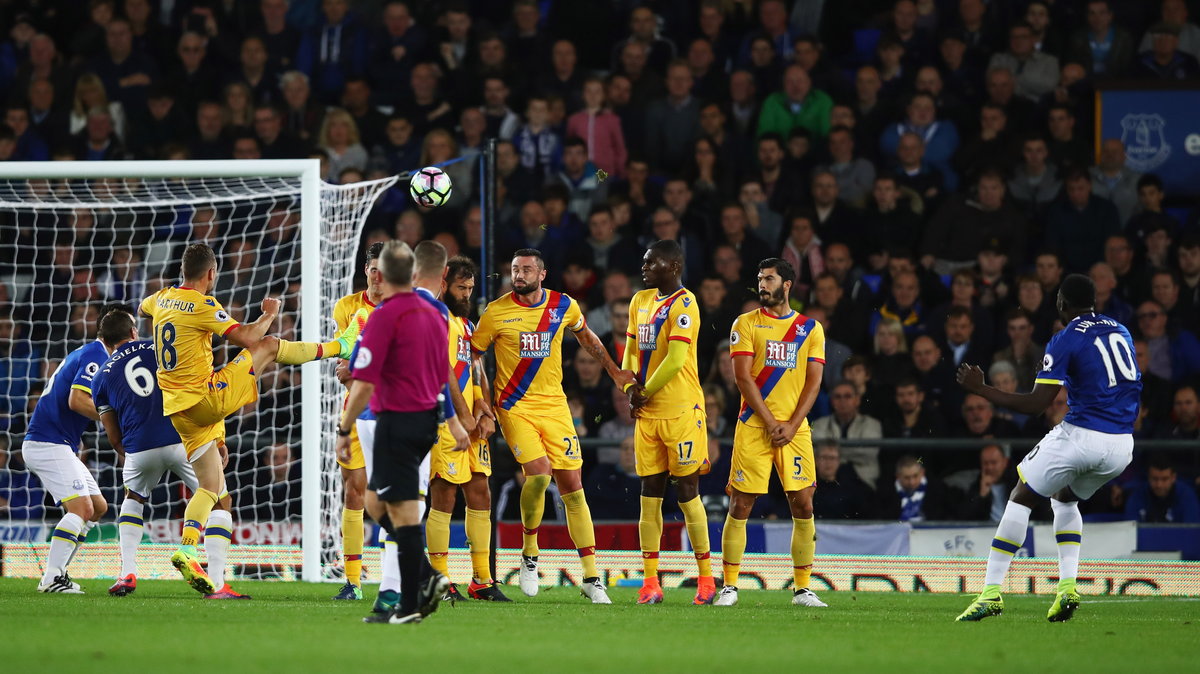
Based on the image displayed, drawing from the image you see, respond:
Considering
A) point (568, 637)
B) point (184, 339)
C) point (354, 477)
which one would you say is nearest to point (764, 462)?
point (354, 477)

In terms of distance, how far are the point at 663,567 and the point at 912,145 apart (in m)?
5.39

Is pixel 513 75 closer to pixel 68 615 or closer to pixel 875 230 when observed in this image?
pixel 875 230

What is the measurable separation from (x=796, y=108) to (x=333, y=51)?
212 inches

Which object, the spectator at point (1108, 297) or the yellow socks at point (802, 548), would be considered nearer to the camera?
the yellow socks at point (802, 548)

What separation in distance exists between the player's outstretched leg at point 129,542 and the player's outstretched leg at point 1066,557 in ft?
19.6

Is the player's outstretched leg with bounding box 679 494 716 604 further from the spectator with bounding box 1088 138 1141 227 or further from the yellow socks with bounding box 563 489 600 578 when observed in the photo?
the spectator with bounding box 1088 138 1141 227

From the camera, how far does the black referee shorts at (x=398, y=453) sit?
764 cm

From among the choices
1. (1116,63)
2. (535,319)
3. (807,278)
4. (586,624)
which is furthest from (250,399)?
(1116,63)

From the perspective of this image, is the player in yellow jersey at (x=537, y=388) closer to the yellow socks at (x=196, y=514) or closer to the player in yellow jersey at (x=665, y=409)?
the player in yellow jersey at (x=665, y=409)

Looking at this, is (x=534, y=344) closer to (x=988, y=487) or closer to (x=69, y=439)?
(x=69, y=439)

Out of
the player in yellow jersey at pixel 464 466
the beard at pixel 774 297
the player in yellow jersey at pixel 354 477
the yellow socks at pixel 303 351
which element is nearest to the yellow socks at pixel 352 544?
the player in yellow jersey at pixel 354 477

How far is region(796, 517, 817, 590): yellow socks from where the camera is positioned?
33.7 feet

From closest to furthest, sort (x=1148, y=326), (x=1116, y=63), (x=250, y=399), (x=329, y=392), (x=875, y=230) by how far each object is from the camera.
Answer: (x=250, y=399) < (x=329, y=392) < (x=1148, y=326) < (x=875, y=230) < (x=1116, y=63)

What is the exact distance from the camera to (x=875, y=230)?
14.8 m
